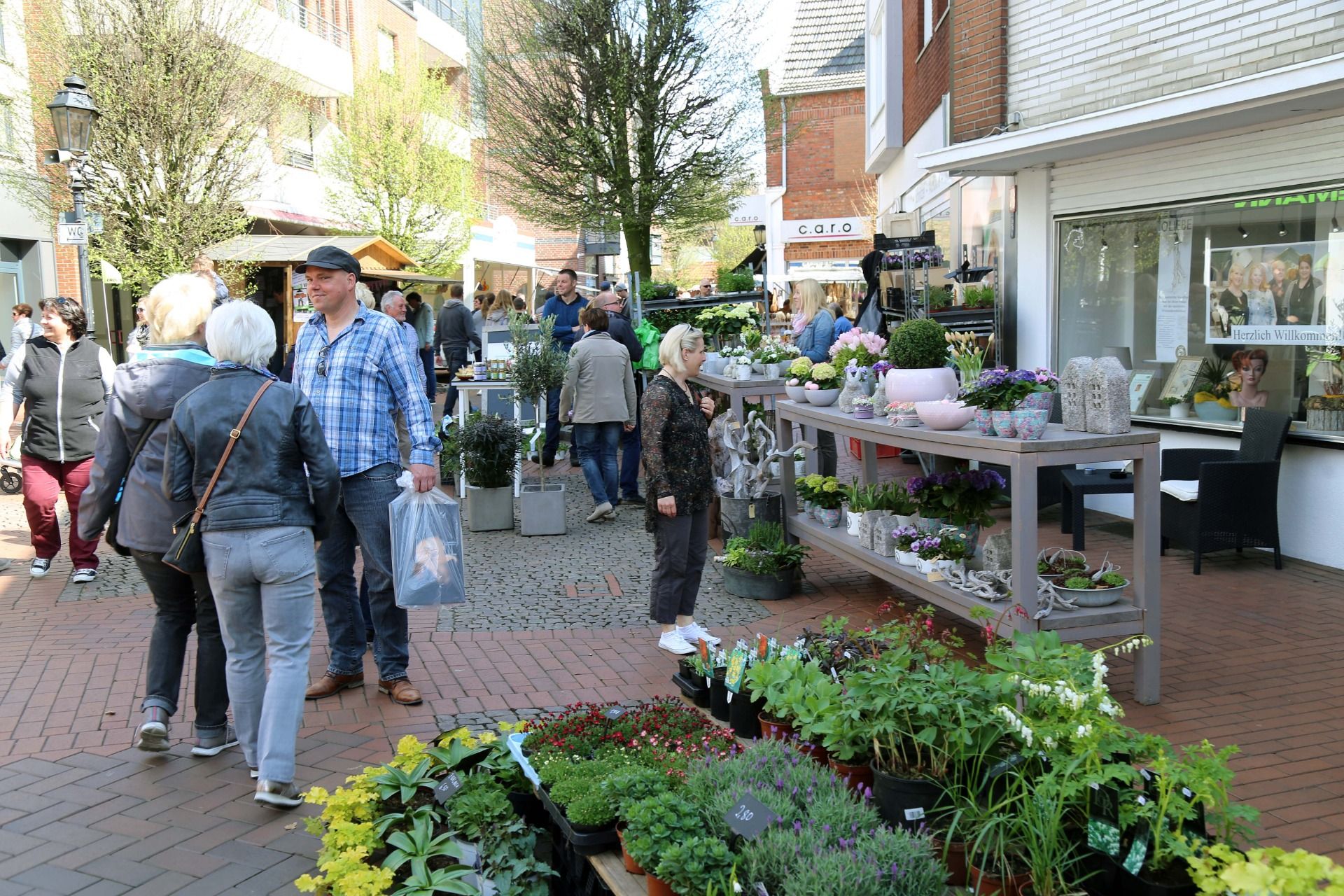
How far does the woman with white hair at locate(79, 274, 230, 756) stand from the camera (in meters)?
4.57

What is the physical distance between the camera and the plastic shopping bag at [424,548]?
510cm

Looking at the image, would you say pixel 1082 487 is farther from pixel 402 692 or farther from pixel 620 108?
pixel 620 108

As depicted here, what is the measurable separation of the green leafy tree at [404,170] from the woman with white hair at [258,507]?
26437 millimetres

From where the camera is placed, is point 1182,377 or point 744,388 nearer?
point 744,388

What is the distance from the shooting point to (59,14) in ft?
57.6

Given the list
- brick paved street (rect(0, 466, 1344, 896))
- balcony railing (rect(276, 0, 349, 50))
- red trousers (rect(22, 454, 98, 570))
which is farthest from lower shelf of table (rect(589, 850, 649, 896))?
balcony railing (rect(276, 0, 349, 50))

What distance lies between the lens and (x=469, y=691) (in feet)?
18.4

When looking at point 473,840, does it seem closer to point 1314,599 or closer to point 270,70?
point 1314,599

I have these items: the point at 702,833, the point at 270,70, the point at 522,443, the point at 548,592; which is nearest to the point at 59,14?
the point at 270,70

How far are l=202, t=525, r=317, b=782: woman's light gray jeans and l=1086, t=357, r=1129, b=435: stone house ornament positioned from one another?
351 cm

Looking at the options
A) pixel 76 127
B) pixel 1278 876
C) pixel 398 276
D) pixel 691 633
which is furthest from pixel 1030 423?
pixel 398 276

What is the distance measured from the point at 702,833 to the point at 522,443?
8.22 metres

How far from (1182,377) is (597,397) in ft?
16.7

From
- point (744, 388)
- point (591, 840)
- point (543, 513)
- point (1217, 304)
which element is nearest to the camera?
point (591, 840)
